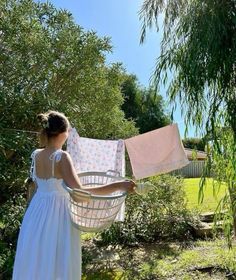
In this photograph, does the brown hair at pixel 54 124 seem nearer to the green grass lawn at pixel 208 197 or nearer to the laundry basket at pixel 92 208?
the laundry basket at pixel 92 208

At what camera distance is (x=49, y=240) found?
228 centimetres

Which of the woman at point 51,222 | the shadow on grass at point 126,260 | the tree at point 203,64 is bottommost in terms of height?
the shadow on grass at point 126,260

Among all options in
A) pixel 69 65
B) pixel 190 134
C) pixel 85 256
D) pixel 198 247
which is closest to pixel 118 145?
pixel 190 134

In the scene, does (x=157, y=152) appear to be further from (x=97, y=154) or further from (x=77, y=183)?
(x=77, y=183)

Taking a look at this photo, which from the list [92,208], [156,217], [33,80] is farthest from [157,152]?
[156,217]

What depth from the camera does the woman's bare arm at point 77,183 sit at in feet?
7.18

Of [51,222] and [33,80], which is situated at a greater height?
[33,80]

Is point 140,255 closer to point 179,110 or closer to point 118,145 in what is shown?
point 118,145

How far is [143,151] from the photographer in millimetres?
3980

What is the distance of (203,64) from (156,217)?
3.80m

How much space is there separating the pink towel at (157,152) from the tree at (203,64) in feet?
1.93

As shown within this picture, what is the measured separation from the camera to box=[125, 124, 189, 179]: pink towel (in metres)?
3.87

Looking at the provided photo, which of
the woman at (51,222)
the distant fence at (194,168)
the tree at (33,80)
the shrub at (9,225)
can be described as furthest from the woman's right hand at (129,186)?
the shrub at (9,225)

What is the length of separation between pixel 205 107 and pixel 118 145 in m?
1.21
